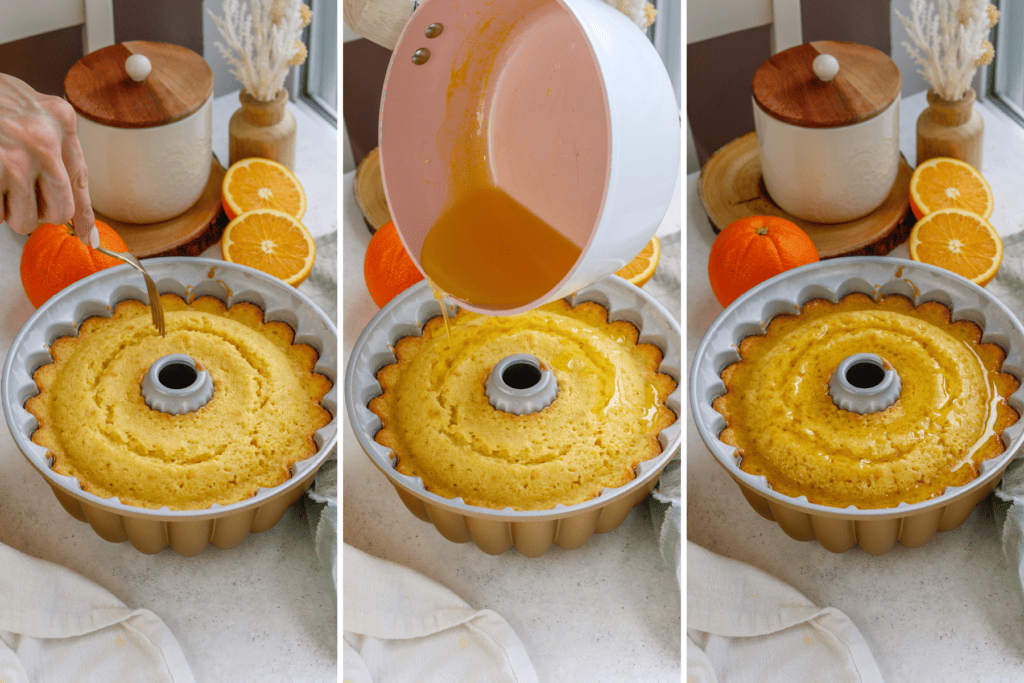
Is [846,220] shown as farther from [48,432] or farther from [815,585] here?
[48,432]

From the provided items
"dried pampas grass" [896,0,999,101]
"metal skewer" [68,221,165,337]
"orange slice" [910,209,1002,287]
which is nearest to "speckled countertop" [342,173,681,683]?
"metal skewer" [68,221,165,337]

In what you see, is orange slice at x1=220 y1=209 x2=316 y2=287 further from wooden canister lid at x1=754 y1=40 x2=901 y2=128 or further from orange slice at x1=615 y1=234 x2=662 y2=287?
wooden canister lid at x1=754 y1=40 x2=901 y2=128

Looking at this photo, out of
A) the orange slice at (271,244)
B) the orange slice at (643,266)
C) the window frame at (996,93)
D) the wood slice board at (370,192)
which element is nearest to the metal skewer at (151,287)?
the orange slice at (271,244)

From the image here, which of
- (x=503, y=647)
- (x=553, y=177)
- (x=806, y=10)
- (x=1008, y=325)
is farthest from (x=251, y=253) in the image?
(x=1008, y=325)

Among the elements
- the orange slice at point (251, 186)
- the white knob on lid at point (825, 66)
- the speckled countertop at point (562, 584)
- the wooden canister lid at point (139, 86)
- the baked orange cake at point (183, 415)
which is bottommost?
the speckled countertop at point (562, 584)

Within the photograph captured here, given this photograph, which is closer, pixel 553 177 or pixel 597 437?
pixel 553 177

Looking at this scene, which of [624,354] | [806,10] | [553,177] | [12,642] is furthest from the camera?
[806,10]

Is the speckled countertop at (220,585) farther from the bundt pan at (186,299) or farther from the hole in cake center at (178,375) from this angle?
the hole in cake center at (178,375)
